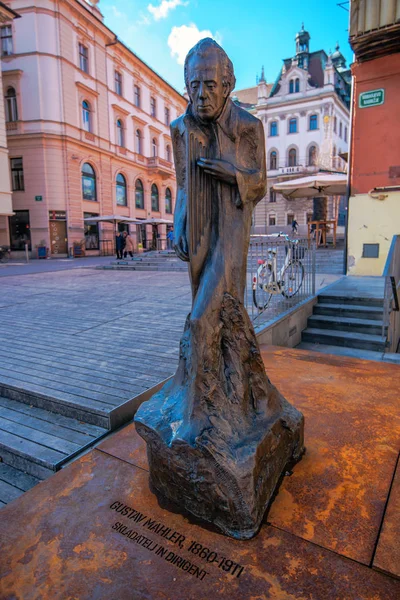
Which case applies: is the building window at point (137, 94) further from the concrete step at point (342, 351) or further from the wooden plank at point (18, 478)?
the wooden plank at point (18, 478)

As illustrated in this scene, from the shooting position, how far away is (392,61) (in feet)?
28.9

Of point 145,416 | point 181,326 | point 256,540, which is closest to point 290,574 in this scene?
point 256,540

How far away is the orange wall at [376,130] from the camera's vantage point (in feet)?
29.3

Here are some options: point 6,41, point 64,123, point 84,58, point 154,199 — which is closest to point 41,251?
point 64,123

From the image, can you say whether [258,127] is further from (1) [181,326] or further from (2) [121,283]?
(2) [121,283]

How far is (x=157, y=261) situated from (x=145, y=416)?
14.6 m

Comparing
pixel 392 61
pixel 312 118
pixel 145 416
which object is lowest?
pixel 145 416

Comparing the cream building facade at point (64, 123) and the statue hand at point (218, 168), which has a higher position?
the cream building facade at point (64, 123)

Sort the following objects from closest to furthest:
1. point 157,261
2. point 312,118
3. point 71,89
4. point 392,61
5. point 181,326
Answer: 1. point 181,326
2. point 392,61
3. point 157,261
4. point 71,89
5. point 312,118

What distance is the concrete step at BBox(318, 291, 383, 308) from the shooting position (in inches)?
257

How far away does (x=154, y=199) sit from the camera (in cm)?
3462

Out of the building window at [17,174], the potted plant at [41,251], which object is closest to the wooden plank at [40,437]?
the potted plant at [41,251]

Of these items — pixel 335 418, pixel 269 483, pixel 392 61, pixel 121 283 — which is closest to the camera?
pixel 269 483

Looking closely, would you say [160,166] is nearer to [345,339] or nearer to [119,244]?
[119,244]
